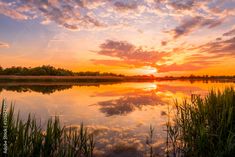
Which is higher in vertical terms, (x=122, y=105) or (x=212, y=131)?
(x=212, y=131)

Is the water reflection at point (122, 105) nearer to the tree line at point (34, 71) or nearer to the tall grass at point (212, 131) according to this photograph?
the tall grass at point (212, 131)

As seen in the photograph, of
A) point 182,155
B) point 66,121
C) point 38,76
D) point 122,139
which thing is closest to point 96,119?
point 66,121

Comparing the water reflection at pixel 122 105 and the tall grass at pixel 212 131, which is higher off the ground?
the tall grass at pixel 212 131

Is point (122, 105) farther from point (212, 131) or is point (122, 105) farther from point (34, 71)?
point (34, 71)

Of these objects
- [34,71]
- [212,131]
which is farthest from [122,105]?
[34,71]

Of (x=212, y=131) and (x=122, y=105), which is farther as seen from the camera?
(x=122, y=105)

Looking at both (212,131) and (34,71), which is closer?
(212,131)

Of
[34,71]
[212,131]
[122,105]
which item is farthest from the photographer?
[34,71]

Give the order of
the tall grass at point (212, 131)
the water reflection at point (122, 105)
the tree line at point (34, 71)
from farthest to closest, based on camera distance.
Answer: the tree line at point (34, 71)
the water reflection at point (122, 105)
the tall grass at point (212, 131)

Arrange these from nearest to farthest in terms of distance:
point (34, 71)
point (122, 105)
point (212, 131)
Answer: point (212, 131) → point (122, 105) → point (34, 71)

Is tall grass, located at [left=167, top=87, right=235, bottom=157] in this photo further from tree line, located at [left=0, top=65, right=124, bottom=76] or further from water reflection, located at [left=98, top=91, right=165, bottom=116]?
tree line, located at [left=0, top=65, right=124, bottom=76]

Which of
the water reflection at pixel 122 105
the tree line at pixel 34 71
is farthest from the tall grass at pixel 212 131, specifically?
the tree line at pixel 34 71

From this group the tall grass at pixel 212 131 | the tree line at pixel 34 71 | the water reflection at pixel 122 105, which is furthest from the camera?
the tree line at pixel 34 71

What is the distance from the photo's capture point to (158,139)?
10766 millimetres
